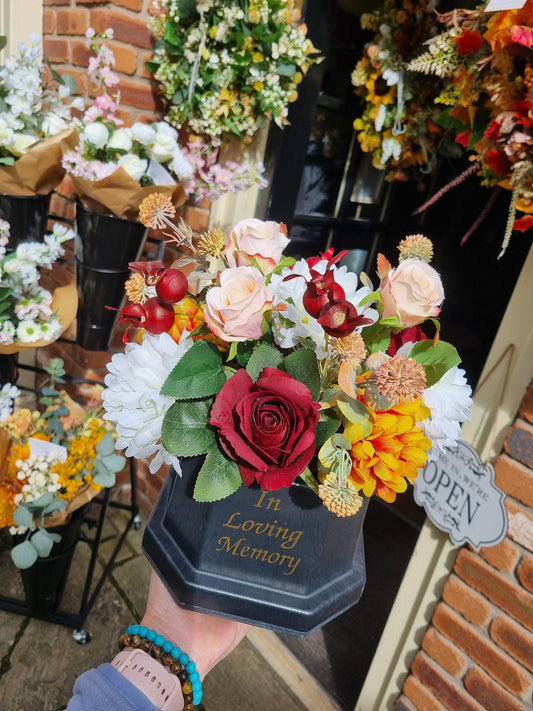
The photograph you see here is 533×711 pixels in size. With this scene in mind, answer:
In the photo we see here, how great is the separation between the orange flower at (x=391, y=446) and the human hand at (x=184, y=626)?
47cm

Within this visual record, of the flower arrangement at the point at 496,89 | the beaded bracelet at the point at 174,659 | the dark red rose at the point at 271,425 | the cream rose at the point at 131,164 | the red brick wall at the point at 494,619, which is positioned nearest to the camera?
the dark red rose at the point at 271,425

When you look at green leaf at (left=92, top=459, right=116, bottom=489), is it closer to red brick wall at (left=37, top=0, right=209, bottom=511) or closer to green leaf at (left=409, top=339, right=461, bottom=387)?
red brick wall at (left=37, top=0, right=209, bottom=511)

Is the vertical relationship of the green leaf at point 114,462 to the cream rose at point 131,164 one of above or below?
below

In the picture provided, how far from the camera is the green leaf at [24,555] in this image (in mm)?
1328

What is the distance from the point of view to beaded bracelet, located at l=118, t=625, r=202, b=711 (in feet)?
2.51

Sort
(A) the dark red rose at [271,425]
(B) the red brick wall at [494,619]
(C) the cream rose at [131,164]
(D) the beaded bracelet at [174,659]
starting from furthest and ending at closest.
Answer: (C) the cream rose at [131,164]
(B) the red brick wall at [494,619]
(D) the beaded bracelet at [174,659]
(A) the dark red rose at [271,425]

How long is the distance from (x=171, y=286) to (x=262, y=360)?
15cm

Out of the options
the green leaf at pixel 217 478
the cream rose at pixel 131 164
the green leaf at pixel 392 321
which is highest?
the cream rose at pixel 131 164

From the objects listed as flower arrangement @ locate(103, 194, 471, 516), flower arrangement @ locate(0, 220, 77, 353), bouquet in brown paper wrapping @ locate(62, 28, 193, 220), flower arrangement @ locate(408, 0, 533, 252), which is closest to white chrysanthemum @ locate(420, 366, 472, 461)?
flower arrangement @ locate(103, 194, 471, 516)

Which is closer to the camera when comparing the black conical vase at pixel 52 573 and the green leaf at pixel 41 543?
the green leaf at pixel 41 543

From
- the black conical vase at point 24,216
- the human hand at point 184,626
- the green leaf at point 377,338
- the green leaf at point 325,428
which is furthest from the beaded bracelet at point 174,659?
the black conical vase at point 24,216

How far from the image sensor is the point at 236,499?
0.63m

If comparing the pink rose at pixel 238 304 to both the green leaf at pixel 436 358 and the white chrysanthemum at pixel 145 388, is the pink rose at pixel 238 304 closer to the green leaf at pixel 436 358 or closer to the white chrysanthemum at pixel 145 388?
the white chrysanthemum at pixel 145 388

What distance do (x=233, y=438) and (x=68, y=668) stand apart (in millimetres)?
1770
